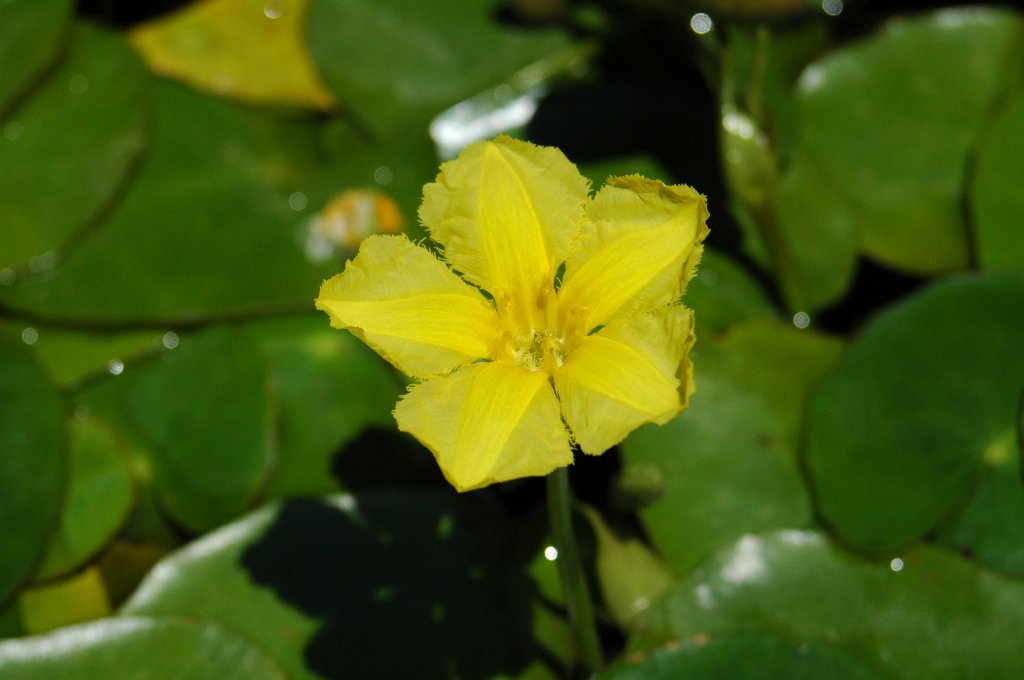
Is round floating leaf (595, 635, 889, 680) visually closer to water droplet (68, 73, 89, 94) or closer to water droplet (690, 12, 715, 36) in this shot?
water droplet (690, 12, 715, 36)

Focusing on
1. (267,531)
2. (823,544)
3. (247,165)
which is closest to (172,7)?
(247,165)

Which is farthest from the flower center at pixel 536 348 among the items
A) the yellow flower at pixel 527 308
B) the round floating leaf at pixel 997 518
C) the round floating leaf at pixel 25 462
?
the round floating leaf at pixel 25 462

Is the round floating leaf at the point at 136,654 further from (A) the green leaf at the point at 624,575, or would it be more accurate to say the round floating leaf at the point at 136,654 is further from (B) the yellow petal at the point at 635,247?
(B) the yellow petal at the point at 635,247

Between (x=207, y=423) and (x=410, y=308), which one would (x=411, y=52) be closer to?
(x=207, y=423)

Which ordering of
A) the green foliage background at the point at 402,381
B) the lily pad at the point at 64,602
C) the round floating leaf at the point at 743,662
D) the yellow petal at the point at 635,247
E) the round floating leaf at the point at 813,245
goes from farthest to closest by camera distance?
the round floating leaf at the point at 813,245, the lily pad at the point at 64,602, the green foliage background at the point at 402,381, the round floating leaf at the point at 743,662, the yellow petal at the point at 635,247

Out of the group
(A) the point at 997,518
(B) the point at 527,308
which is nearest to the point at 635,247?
(B) the point at 527,308

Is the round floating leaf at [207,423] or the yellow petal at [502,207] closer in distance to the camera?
the yellow petal at [502,207]

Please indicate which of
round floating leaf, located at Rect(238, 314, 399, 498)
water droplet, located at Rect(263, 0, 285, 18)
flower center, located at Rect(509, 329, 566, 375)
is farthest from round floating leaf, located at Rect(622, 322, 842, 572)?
water droplet, located at Rect(263, 0, 285, 18)
